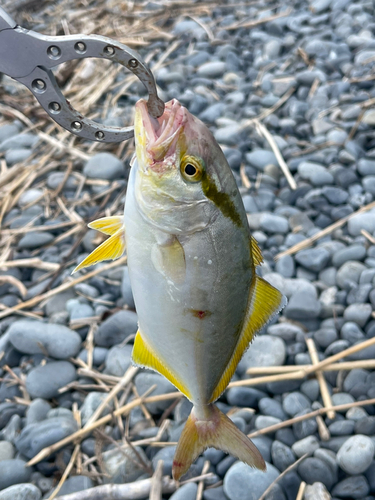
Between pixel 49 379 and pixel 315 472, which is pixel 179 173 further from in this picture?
pixel 49 379

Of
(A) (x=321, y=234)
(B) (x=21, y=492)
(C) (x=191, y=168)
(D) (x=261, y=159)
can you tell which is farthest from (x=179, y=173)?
(D) (x=261, y=159)

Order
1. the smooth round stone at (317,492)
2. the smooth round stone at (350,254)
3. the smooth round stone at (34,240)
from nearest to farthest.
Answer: the smooth round stone at (317,492) < the smooth round stone at (350,254) < the smooth round stone at (34,240)

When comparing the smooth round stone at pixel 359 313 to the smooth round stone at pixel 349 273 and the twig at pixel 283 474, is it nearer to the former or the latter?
the smooth round stone at pixel 349 273

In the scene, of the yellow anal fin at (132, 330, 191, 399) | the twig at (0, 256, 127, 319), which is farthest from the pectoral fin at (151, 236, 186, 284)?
the twig at (0, 256, 127, 319)

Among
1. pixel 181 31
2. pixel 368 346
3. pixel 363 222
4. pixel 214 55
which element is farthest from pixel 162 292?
pixel 181 31

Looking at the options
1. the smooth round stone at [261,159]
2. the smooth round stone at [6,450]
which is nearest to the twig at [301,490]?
the smooth round stone at [6,450]

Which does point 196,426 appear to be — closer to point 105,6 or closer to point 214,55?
point 214,55
